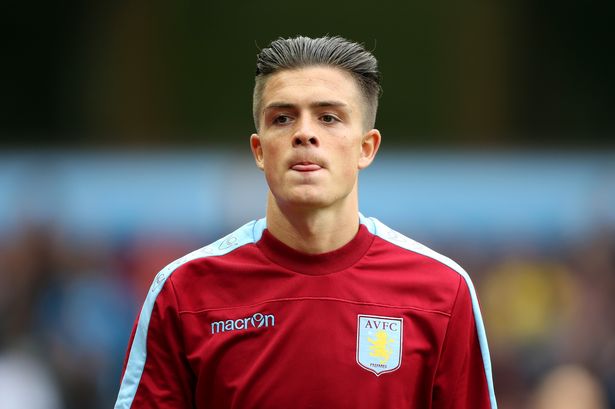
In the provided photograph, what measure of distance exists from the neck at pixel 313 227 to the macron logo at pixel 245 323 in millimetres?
250

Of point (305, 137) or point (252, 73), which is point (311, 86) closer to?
point (305, 137)

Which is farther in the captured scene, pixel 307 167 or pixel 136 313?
pixel 136 313

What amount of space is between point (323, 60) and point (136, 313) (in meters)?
4.41

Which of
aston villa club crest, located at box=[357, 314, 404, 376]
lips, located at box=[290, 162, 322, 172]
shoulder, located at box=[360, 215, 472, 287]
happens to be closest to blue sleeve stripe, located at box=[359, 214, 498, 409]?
shoulder, located at box=[360, 215, 472, 287]

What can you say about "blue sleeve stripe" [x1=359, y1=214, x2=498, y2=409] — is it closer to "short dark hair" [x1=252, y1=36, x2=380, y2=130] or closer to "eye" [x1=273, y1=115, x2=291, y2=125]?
"short dark hair" [x1=252, y1=36, x2=380, y2=130]

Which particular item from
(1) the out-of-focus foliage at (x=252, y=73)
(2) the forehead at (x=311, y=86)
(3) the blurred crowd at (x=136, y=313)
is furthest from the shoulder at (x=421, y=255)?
(1) the out-of-focus foliage at (x=252, y=73)

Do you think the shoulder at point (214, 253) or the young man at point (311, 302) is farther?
the shoulder at point (214, 253)

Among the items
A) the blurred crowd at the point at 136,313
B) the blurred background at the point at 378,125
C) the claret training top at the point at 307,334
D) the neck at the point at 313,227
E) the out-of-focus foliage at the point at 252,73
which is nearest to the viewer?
the claret training top at the point at 307,334

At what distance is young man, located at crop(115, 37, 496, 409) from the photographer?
373 cm

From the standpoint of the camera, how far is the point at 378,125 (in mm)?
10711

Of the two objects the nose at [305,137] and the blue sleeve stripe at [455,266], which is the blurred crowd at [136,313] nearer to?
the blue sleeve stripe at [455,266]

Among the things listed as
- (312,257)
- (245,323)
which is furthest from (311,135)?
(245,323)

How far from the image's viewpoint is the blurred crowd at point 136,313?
652cm

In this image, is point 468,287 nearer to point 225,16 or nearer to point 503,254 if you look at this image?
point 503,254
